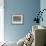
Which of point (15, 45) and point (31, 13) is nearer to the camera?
point (15, 45)

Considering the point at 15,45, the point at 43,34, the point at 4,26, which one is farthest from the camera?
the point at 4,26

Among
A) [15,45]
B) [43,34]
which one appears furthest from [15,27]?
[43,34]

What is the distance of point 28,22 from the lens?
5.32 meters

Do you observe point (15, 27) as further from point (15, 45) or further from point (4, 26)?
point (15, 45)

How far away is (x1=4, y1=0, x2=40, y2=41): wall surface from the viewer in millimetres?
5250

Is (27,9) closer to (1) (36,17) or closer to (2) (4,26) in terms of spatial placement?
(1) (36,17)

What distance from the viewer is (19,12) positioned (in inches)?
208

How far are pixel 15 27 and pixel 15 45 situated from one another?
159 centimetres

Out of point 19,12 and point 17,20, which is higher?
point 19,12

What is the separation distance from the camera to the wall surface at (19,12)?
17.2 ft

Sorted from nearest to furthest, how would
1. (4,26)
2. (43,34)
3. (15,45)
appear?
(43,34), (15,45), (4,26)

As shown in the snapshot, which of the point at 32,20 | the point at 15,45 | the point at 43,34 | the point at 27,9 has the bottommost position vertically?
the point at 15,45

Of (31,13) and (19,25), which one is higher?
(31,13)

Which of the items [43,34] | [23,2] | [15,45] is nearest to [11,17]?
[23,2]
